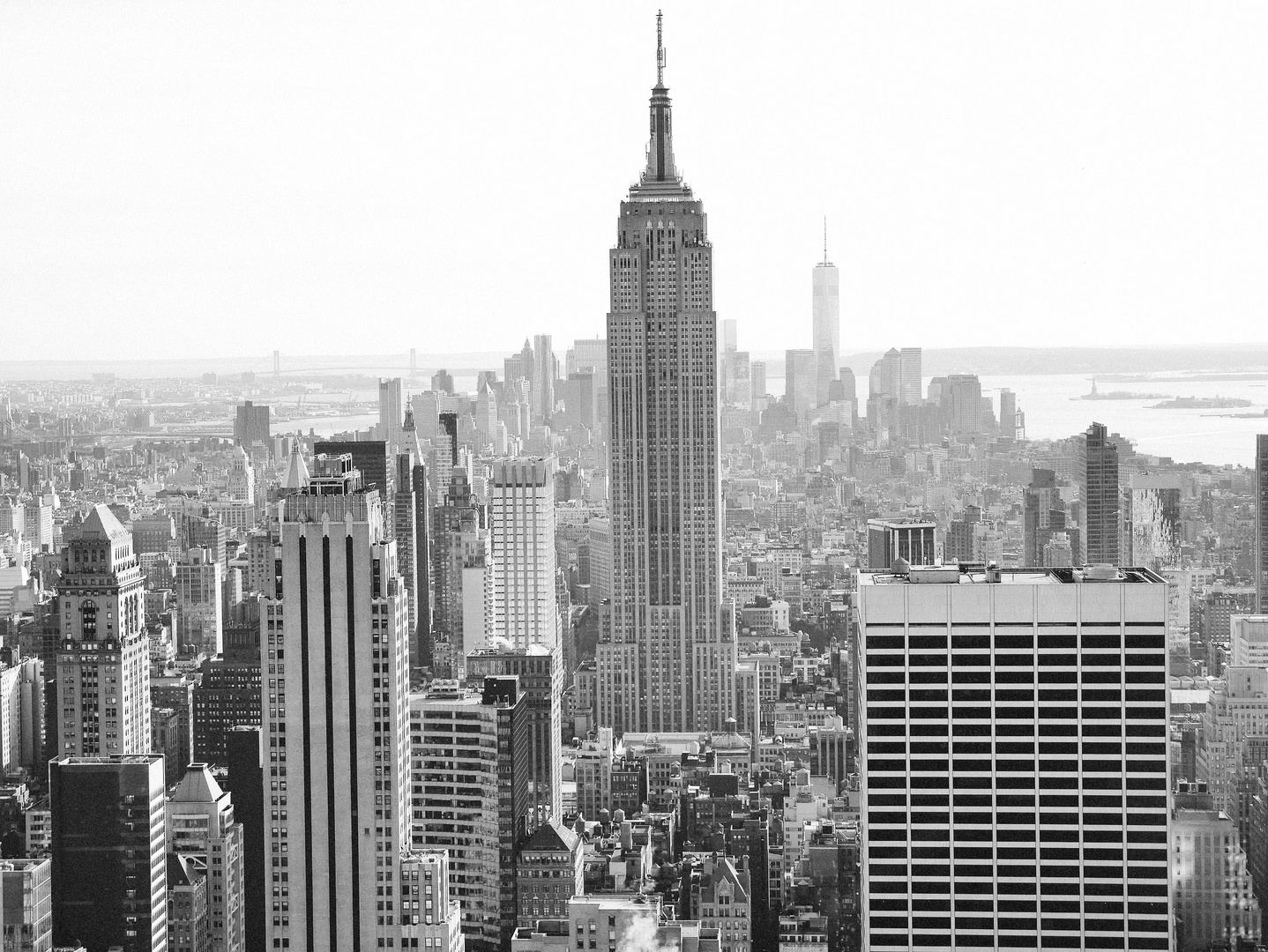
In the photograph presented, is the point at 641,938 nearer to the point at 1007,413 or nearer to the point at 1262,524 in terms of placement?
the point at 1007,413

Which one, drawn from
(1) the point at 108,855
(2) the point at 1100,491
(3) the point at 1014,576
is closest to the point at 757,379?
(2) the point at 1100,491

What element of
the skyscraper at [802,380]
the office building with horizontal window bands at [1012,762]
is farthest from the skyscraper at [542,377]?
the office building with horizontal window bands at [1012,762]

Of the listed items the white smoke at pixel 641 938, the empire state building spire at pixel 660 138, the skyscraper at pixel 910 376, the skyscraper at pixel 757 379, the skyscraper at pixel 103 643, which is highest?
the empire state building spire at pixel 660 138

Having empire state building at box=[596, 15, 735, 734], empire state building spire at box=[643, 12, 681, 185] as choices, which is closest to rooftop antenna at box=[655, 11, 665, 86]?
empire state building spire at box=[643, 12, 681, 185]

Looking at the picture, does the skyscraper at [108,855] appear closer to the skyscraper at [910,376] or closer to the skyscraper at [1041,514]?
the skyscraper at [1041,514]

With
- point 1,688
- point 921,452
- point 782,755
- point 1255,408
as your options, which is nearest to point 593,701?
point 782,755

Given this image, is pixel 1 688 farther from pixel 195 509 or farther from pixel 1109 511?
pixel 1109 511

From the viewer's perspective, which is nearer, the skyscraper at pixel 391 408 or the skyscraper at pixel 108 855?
the skyscraper at pixel 108 855
